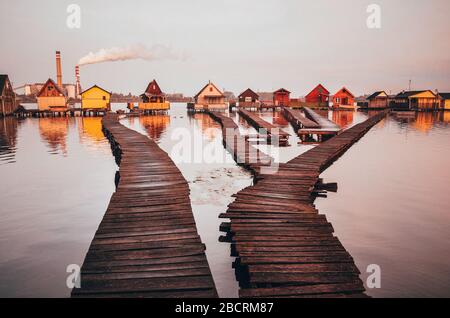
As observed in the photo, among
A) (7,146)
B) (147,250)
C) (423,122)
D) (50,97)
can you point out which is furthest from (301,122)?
(50,97)

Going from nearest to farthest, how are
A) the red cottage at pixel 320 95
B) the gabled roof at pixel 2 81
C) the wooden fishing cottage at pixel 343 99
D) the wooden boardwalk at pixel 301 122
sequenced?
the wooden boardwalk at pixel 301 122, the gabled roof at pixel 2 81, the wooden fishing cottage at pixel 343 99, the red cottage at pixel 320 95

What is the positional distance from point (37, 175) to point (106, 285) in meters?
14.6

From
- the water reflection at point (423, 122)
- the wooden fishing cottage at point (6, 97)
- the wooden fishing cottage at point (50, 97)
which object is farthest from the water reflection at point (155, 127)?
the water reflection at point (423, 122)

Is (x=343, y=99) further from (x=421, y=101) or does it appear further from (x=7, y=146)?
(x=7, y=146)

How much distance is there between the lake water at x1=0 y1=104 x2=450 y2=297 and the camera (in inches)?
329

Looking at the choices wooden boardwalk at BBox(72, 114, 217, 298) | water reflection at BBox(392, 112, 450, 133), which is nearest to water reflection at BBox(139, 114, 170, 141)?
wooden boardwalk at BBox(72, 114, 217, 298)

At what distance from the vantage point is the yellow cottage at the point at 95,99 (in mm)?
65062

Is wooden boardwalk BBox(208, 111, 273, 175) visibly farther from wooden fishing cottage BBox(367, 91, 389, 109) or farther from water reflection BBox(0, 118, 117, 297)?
wooden fishing cottage BBox(367, 91, 389, 109)

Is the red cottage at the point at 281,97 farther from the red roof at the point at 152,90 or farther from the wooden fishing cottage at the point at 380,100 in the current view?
the red roof at the point at 152,90

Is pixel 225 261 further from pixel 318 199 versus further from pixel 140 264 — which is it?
pixel 318 199

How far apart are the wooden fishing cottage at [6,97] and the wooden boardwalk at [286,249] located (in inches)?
2427

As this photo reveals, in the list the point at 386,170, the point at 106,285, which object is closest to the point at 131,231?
the point at 106,285

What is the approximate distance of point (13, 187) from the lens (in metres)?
15.9

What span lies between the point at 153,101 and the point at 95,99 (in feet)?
40.4
